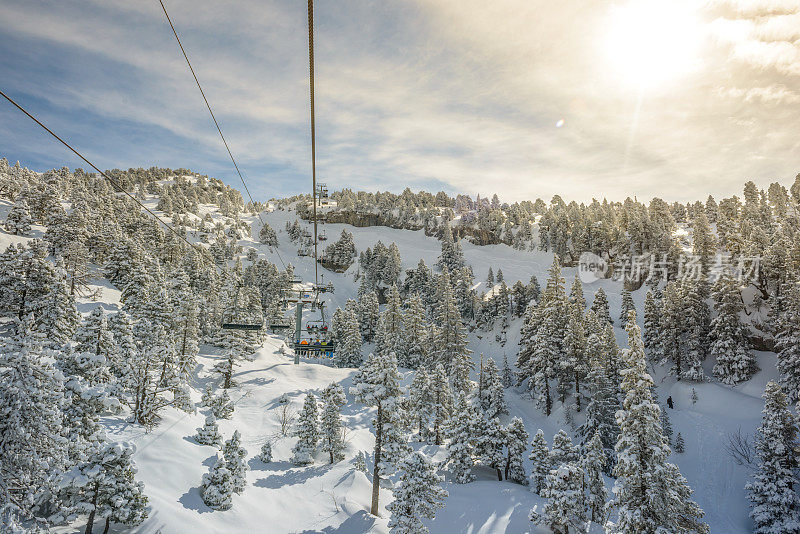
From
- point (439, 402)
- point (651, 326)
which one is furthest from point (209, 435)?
point (651, 326)

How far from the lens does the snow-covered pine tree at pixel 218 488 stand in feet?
66.5

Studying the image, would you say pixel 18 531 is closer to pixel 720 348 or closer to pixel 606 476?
Result: pixel 606 476

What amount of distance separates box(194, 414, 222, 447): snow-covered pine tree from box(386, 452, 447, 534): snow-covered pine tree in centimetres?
1458

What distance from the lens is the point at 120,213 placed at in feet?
302

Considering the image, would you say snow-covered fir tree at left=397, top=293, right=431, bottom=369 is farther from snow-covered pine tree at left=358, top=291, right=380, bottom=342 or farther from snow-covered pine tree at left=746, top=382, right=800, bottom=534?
snow-covered pine tree at left=746, top=382, right=800, bottom=534

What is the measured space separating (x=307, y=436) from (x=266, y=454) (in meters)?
3.60

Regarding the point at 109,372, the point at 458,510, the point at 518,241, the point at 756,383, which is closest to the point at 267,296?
the point at 109,372

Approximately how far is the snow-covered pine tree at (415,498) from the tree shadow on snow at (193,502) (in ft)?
33.4

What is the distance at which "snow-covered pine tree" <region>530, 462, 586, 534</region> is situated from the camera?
21.5 meters

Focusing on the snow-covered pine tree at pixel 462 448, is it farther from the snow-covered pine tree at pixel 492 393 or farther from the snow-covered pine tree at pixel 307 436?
the snow-covered pine tree at pixel 307 436

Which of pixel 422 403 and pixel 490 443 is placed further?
pixel 422 403

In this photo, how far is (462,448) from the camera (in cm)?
3212

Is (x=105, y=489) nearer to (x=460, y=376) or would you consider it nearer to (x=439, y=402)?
(x=439, y=402)

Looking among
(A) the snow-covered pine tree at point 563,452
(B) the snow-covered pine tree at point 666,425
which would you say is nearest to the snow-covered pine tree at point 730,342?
(B) the snow-covered pine tree at point 666,425
